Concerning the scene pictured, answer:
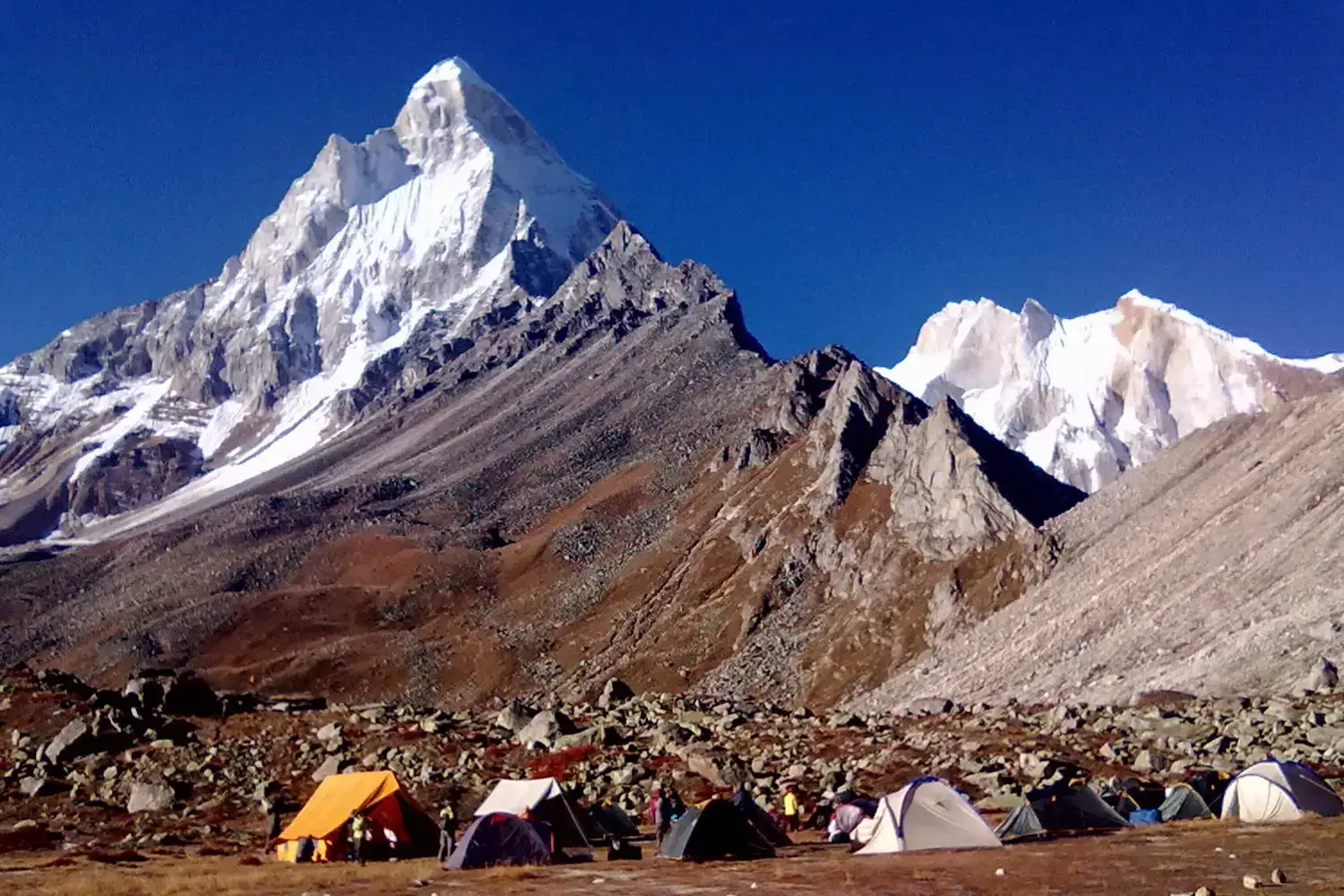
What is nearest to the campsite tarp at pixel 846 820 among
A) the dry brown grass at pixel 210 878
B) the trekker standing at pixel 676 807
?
the trekker standing at pixel 676 807

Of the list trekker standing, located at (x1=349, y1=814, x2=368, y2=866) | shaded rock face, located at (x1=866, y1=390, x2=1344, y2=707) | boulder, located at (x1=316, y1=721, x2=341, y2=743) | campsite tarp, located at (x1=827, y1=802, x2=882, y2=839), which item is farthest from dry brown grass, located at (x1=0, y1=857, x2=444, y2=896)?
shaded rock face, located at (x1=866, y1=390, x2=1344, y2=707)

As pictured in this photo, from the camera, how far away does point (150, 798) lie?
40000mm

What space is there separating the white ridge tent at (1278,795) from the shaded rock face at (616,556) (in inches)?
1195

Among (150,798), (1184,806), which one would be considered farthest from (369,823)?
(1184,806)

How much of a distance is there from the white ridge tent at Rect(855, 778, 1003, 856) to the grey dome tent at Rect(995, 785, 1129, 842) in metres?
1.94

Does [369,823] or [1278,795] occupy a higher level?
[369,823]

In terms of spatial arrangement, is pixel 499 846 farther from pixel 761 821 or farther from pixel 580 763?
pixel 580 763

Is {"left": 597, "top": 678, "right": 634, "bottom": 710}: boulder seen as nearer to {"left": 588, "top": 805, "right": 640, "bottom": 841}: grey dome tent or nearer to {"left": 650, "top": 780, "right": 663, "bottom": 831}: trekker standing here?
{"left": 650, "top": 780, "right": 663, "bottom": 831}: trekker standing

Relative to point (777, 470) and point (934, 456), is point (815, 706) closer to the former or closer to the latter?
point (934, 456)

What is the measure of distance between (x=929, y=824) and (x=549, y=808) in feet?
35.6

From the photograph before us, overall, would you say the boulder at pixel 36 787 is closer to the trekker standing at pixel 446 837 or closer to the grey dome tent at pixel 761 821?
the trekker standing at pixel 446 837

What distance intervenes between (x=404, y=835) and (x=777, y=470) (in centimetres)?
9230

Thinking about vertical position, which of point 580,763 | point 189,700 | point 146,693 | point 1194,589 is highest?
point 1194,589

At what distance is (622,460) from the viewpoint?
163 metres
